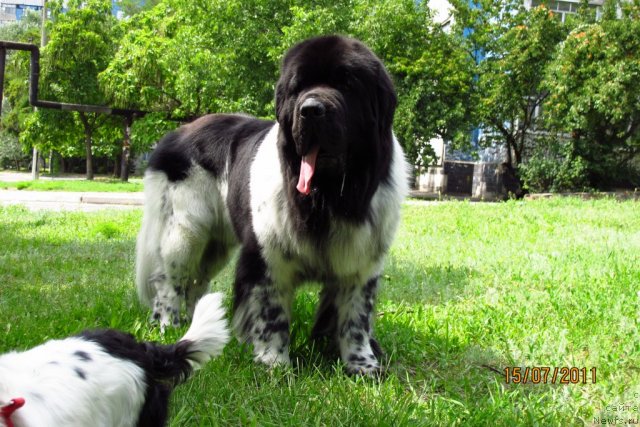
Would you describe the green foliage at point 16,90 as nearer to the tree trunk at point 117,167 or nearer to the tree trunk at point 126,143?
the tree trunk at point 117,167

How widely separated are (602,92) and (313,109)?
1654 cm

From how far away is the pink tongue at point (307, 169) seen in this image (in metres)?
3.10

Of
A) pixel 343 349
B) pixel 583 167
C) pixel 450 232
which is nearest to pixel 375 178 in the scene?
pixel 343 349

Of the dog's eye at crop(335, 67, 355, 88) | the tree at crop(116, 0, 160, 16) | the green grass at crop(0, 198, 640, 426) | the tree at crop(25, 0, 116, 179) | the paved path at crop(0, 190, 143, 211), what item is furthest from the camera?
the tree at crop(116, 0, 160, 16)

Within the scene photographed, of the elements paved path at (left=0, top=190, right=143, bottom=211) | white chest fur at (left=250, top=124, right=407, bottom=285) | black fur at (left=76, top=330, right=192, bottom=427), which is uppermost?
white chest fur at (left=250, top=124, right=407, bottom=285)

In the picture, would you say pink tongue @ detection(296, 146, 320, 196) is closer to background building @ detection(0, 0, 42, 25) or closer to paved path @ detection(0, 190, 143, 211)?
paved path @ detection(0, 190, 143, 211)

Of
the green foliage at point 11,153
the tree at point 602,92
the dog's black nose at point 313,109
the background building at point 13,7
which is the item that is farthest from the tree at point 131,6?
the background building at point 13,7

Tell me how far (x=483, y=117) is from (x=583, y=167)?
4.02 m

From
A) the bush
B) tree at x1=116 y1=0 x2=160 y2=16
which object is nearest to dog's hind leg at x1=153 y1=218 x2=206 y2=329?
the bush

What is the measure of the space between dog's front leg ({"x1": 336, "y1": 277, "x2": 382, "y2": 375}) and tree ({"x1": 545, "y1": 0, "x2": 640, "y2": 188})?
1583cm

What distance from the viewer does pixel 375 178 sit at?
3312mm

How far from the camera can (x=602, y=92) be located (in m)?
17.1
